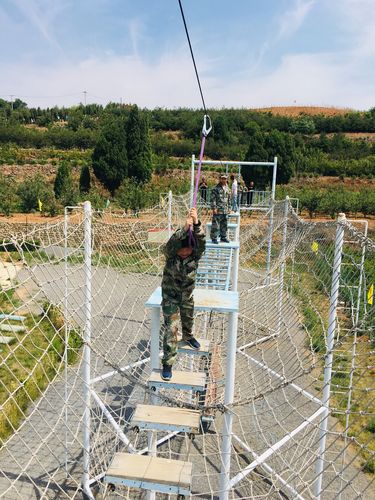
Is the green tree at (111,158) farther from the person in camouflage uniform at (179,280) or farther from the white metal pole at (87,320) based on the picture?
the person in camouflage uniform at (179,280)

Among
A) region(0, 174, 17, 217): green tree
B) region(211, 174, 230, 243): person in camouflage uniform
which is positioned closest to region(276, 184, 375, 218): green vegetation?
region(0, 174, 17, 217): green tree

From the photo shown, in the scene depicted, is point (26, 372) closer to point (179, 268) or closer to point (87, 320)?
point (87, 320)

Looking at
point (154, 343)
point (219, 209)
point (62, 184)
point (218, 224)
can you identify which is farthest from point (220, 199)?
point (62, 184)

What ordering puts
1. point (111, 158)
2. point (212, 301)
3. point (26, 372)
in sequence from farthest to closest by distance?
point (111, 158)
point (26, 372)
point (212, 301)

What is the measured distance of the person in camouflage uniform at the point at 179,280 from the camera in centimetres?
245

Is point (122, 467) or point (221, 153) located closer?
point (122, 467)

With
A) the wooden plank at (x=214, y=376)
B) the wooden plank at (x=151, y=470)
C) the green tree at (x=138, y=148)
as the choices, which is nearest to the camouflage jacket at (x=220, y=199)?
the wooden plank at (x=214, y=376)

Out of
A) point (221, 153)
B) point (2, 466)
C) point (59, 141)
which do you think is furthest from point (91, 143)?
point (2, 466)

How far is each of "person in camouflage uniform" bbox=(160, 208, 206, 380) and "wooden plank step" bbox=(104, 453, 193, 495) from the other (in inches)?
21.4

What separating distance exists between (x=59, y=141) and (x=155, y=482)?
29.6 m

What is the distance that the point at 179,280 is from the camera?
8.08 feet

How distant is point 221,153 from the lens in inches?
1013

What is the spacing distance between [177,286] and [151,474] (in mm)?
903

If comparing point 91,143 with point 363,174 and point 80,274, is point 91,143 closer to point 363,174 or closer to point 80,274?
point 363,174
